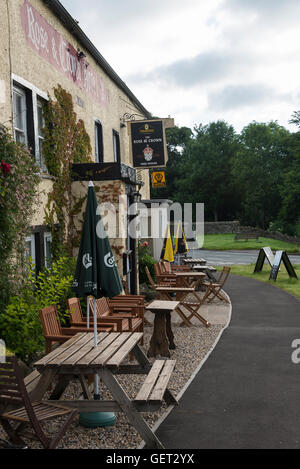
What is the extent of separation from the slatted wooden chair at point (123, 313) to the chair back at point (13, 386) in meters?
3.44

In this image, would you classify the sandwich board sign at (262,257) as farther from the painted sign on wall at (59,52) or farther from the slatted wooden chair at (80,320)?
the slatted wooden chair at (80,320)

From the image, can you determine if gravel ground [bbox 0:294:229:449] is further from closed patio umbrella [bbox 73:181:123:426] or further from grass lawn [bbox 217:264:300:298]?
grass lawn [bbox 217:264:300:298]

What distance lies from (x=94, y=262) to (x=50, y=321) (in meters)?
1.81

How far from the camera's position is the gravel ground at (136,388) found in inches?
210

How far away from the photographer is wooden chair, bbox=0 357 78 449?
467cm

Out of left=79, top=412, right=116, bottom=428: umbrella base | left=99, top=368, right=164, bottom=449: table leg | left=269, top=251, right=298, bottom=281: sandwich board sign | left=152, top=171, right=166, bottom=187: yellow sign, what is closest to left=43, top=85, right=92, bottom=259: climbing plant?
left=79, top=412, right=116, bottom=428: umbrella base

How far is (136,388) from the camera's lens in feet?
23.7

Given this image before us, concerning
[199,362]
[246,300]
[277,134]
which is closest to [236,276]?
[246,300]

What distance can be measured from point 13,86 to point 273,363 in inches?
267

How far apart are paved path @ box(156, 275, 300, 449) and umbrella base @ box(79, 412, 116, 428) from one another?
0.58 metres

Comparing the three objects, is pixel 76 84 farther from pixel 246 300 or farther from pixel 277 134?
pixel 277 134

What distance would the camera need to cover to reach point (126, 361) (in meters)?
8.70

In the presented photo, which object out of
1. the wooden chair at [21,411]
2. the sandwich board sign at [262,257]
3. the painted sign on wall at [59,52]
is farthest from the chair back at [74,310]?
the sandwich board sign at [262,257]

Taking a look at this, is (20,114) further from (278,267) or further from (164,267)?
(278,267)
